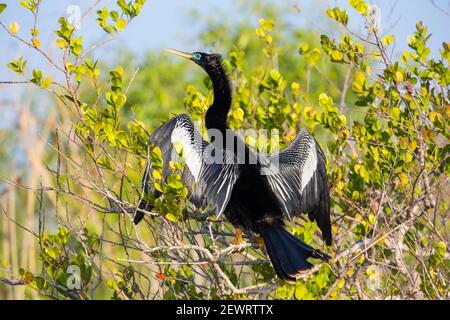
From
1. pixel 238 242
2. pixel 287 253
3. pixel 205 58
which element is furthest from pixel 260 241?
pixel 205 58

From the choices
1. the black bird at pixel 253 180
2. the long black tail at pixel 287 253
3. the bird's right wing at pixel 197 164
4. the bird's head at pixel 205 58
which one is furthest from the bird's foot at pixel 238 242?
the bird's head at pixel 205 58

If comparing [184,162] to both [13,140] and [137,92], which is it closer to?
[13,140]

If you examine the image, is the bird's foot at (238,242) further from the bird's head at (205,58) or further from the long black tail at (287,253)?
the bird's head at (205,58)

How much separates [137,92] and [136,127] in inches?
207

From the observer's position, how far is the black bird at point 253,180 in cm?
351

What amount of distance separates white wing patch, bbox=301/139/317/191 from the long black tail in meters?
0.36

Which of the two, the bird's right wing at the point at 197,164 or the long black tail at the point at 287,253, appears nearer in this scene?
the long black tail at the point at 287,253

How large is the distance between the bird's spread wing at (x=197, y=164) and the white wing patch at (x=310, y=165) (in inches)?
15.8

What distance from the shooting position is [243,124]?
431 centimetres

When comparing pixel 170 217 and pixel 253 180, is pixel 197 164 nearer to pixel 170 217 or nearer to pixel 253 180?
pixel 253 180

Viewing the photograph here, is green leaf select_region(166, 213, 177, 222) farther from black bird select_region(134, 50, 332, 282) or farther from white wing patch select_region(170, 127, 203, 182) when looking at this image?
white wing patch select_region(170, 127, 203, 182)

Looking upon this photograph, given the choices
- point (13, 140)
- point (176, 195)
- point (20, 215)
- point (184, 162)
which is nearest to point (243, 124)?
point (184, 162)

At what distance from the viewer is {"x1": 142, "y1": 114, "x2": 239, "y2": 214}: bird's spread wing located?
351 centimetres
